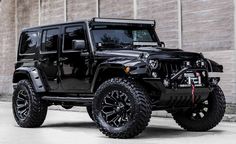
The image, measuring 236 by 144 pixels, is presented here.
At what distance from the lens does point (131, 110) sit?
9.04 m

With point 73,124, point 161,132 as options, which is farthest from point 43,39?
point 161,132

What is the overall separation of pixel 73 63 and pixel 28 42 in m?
1.94

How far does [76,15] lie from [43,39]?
955 cm

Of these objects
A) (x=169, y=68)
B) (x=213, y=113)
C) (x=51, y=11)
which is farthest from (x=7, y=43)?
(x=169, y=68)

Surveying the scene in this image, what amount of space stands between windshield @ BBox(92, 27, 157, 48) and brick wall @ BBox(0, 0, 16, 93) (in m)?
14.9

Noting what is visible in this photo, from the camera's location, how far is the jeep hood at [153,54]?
933 cm

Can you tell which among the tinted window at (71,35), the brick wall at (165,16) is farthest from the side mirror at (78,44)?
the brick wall at (165,16)

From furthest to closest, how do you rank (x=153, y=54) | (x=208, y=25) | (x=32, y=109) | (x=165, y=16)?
(x=165, y=16)
(x=208, y=25)
(x=32, y=109)
(x=153, y=54)

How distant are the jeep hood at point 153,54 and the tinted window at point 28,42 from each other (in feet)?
7.63

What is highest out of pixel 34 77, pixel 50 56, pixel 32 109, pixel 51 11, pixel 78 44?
pixel 51 11

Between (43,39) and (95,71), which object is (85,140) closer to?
(95,71)

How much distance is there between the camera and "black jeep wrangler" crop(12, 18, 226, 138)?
9.17 metres

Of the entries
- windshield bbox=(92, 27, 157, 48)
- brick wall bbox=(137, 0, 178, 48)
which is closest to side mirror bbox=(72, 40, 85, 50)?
windshield bbox=(92, 27, 157, 48)

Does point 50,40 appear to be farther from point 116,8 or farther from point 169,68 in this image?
point 116,8
